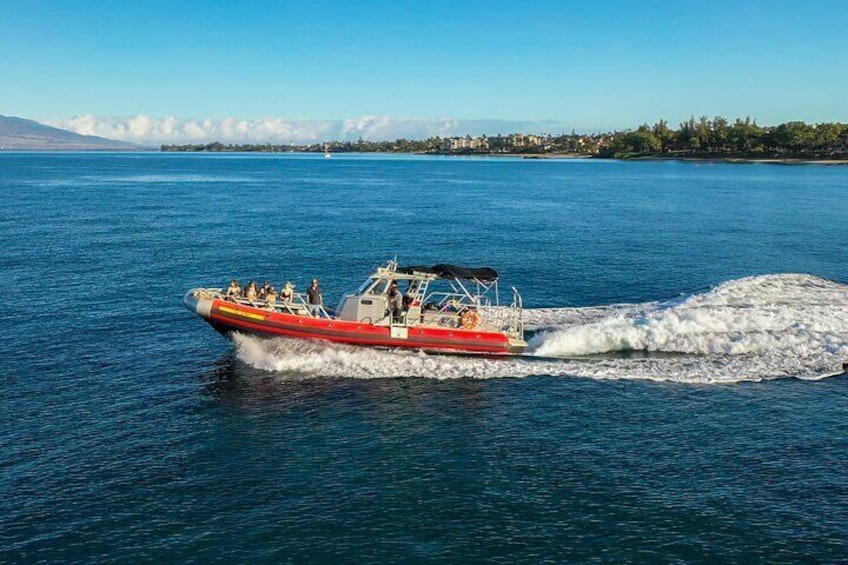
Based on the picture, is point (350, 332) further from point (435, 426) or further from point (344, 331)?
point (435, 426)

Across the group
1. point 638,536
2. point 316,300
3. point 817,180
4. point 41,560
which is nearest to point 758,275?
point 316,300

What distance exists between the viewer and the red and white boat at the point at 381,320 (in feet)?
94.0

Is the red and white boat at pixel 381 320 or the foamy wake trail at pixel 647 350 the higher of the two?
the red and white boat at pixel 381 320

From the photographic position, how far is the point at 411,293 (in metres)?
30.7

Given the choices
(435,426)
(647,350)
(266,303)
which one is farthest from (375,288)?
(647,350)

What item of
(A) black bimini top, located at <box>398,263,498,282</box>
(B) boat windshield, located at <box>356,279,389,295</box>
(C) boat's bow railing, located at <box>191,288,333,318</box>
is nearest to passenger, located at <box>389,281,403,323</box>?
(B) boat windshield, located at <box>356,279,389,295</box>

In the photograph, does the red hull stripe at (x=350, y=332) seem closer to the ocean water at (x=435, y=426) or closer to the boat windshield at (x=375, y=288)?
the ocean water at (x=435, y=426)

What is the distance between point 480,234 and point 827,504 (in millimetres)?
50714

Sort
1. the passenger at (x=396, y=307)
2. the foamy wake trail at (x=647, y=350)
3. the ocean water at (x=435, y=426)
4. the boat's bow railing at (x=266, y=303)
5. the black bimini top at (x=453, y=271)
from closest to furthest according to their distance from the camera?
the ocean water at (x=435, y=426) < the foamy wake trail at (x=647, y=350) < the boat's bow railing at (x=266, y=303) < the passenger at (x=396, y=307) < the black bimini top at (x=453, y=271)

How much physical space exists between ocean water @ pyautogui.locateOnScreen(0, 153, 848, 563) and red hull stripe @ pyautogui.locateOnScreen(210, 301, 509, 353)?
0.64 metres

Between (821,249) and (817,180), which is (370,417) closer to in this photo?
(821,249)

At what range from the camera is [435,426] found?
22.7 m

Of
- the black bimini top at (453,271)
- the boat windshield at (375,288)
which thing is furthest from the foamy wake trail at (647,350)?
the black bimini top at (453,271)

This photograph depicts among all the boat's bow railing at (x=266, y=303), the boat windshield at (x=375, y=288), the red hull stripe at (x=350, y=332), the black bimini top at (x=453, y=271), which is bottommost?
the red hull stripe at (x=350, y=332)
